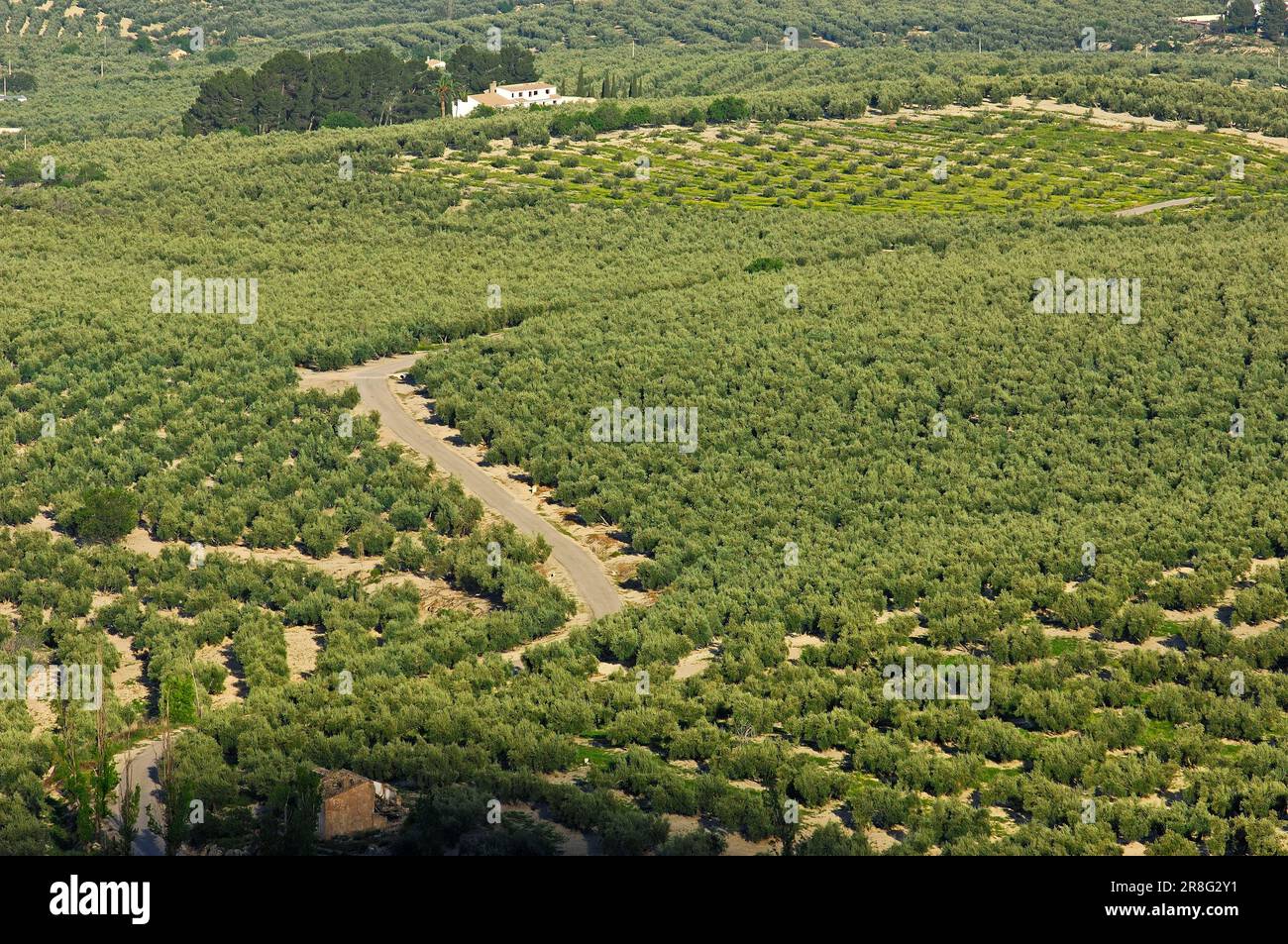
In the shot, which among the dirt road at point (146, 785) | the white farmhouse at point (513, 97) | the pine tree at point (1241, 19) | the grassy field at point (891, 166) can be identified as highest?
the pine tree at point (1241, 19)

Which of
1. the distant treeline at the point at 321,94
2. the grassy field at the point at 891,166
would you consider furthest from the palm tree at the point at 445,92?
the grassy field at the point at 891,166

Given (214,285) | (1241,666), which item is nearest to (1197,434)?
(1241,666)

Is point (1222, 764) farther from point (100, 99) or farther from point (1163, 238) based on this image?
point (100, 99)

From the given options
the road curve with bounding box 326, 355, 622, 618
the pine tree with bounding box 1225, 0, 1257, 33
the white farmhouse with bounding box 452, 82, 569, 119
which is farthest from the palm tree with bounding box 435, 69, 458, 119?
the pine tree with bounding box 1225, 0, 1257, 33

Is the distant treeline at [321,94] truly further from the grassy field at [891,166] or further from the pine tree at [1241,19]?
the pine tree at [1241,19]

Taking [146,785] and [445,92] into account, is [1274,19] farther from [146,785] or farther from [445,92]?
[146,785]

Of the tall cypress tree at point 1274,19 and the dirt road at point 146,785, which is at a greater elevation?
the tall cypress tree at point 1274,19
